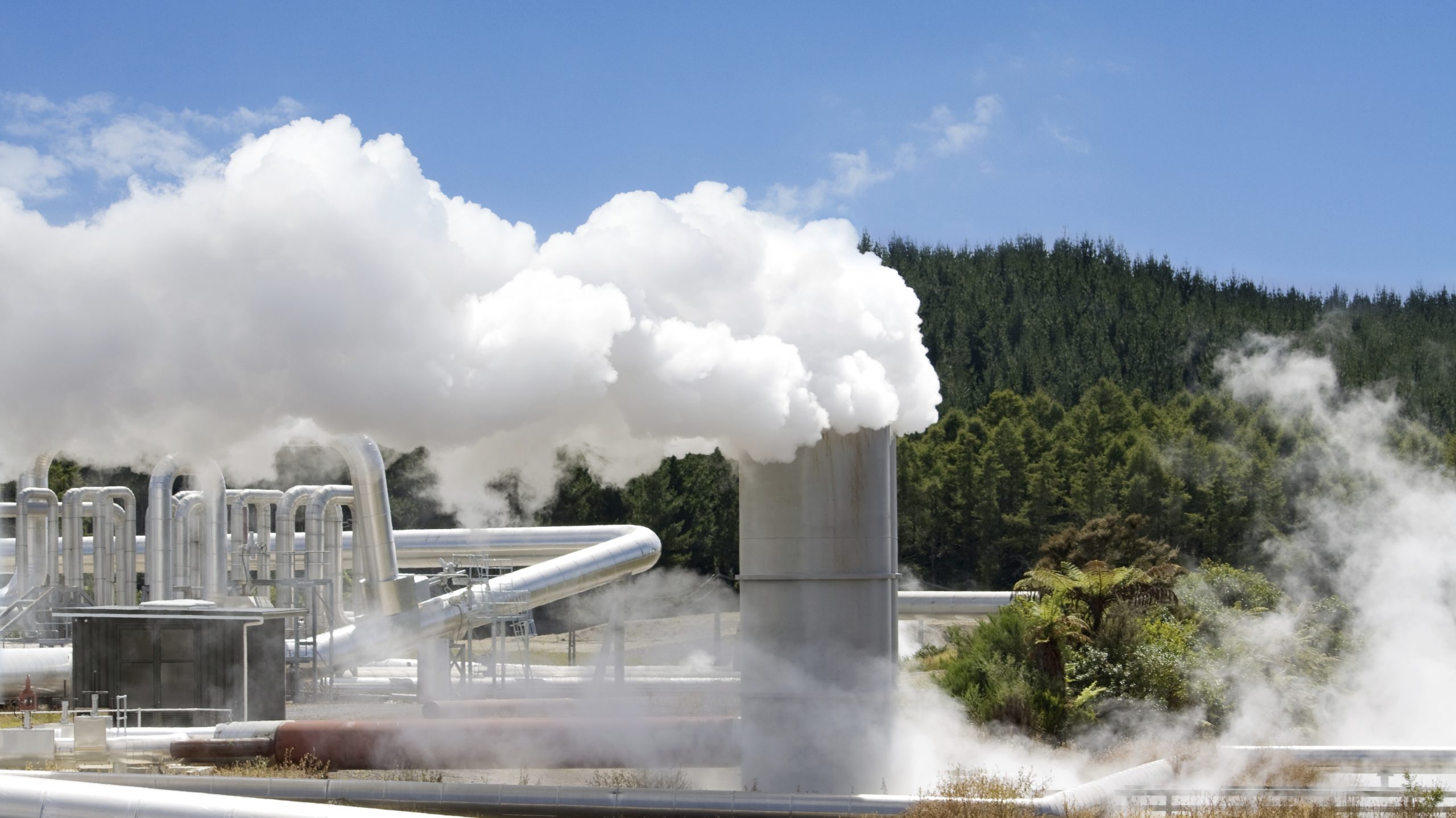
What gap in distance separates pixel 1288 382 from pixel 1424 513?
54.3 meters

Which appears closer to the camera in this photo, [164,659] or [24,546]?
[164,659]

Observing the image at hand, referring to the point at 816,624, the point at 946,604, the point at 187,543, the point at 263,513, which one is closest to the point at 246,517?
the point at 263,513

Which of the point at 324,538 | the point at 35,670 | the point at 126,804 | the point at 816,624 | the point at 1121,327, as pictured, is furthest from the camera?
the point at 1121,327

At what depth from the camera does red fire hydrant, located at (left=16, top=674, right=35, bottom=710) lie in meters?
28.4

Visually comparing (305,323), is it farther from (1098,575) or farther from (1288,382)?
(1288,382)

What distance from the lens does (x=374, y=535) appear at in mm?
29656

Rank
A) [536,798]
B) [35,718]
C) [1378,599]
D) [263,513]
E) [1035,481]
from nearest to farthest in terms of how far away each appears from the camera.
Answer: [536,798], [35,718], [1378,599], [263,513], [1035,481]

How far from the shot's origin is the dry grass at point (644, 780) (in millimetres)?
17375

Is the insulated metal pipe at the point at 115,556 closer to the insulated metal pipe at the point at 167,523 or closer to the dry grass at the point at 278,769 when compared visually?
the insulated metal pipe at the point at 167,523

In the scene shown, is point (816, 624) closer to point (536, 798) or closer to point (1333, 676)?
point (536, 798)

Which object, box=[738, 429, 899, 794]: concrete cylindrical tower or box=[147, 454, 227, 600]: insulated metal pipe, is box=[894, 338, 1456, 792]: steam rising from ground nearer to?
box=[738, 429, 899, 794]: concrete cylindrical tower

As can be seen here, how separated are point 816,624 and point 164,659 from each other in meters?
13.6

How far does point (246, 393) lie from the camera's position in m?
14.6

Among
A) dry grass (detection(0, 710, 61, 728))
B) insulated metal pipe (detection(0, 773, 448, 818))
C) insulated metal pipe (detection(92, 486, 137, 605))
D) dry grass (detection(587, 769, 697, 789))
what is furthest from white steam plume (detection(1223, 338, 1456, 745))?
insulated metal pipe (detection(92, 486, 137, 605))
